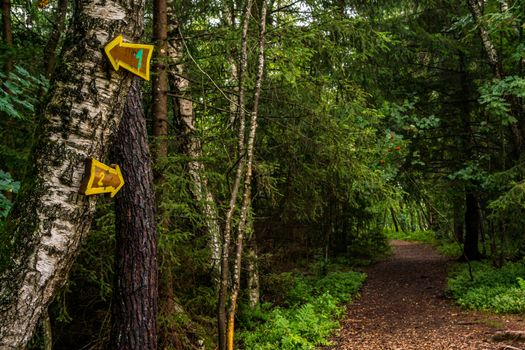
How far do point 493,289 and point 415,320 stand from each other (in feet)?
6.51

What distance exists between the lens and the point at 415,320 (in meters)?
8.54

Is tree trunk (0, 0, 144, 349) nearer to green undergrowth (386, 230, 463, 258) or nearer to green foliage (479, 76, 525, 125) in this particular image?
green foliage (479, 76, 525, 125)

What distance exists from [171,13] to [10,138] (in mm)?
2938

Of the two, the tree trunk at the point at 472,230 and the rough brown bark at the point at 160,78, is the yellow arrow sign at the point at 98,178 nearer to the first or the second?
the rough brown bark at the point at 160,78

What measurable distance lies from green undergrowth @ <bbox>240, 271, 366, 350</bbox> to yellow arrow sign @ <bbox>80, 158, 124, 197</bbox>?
197 inches

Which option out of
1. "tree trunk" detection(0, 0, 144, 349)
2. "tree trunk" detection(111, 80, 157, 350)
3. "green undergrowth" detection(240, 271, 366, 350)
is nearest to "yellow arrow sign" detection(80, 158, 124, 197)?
"tree trunk" detection(0, 0, 144, 349)

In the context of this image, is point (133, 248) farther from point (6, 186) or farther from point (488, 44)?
point (488, 44)

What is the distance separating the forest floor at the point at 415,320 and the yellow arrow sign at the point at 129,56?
240 inches

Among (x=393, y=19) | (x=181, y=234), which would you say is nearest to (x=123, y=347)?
(x=181, y=234)

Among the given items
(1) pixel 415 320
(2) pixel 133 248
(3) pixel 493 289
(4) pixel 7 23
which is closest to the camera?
(2) pixel 133 248

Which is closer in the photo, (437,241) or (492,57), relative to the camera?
(492,57)

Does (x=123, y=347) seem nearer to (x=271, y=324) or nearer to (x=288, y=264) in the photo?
(x=271, y=324)

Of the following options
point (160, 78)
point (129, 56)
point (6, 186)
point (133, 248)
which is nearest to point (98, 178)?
point (129, 56)

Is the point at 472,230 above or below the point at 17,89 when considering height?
below
